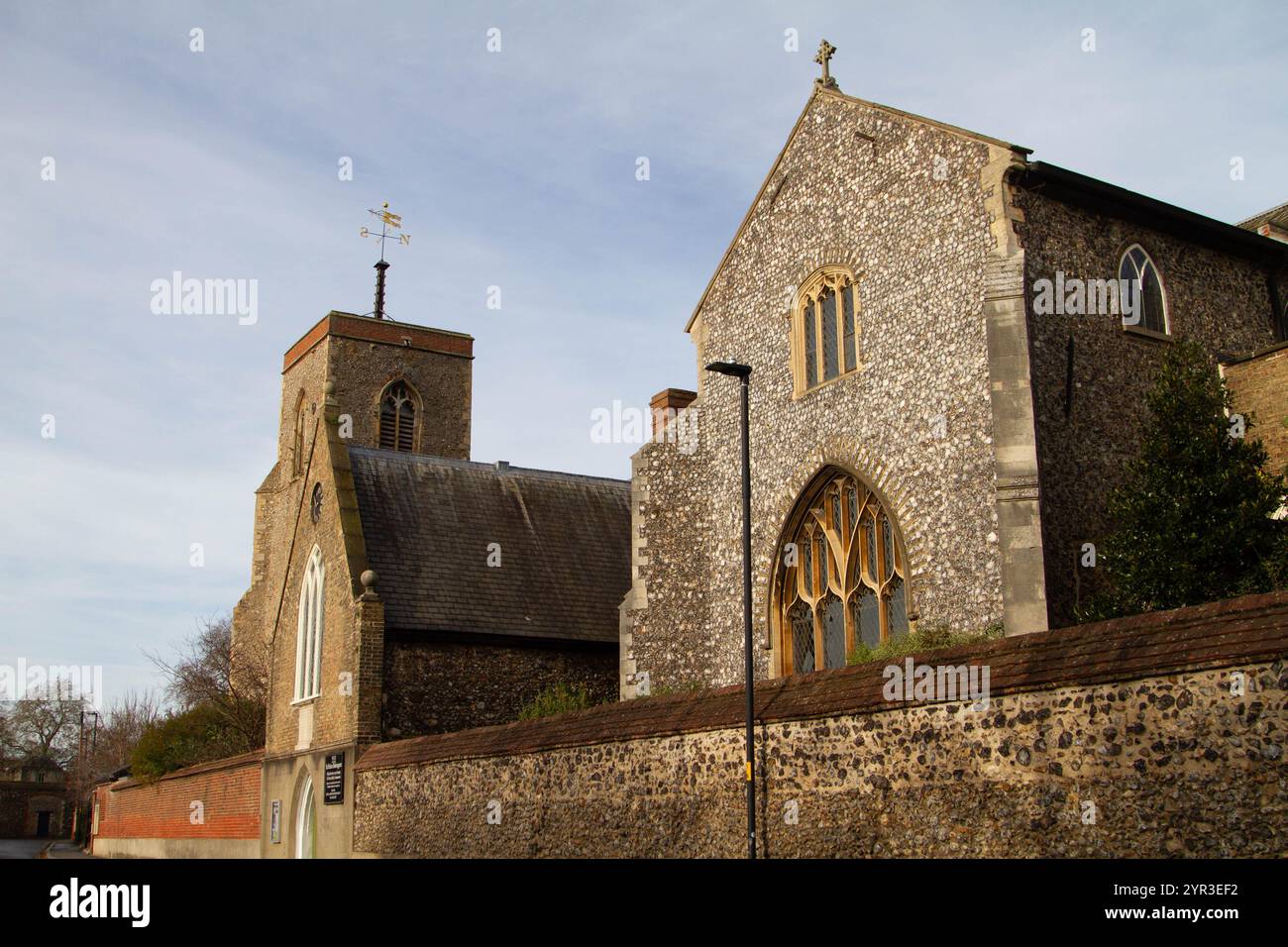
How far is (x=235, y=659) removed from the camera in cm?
5072

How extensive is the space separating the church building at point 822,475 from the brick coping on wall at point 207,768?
3.40 ft

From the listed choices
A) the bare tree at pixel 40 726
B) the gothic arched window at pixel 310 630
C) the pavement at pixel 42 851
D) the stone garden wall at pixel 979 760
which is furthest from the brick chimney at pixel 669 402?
the bare tree at pixel 40 726

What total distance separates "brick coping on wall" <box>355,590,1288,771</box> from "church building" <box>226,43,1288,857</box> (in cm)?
437

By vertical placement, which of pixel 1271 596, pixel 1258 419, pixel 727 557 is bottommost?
pixel 1271 596

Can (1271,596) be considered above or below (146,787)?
above

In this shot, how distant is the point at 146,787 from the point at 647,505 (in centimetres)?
2273

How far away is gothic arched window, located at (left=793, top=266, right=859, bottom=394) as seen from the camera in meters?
20.3

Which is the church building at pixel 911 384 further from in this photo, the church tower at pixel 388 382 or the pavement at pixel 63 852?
the pavement at pixel 63 852

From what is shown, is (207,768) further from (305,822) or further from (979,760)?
(979,760)

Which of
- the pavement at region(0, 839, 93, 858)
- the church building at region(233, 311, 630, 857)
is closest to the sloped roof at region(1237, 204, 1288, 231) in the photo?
the church building at region(233, 311, 630, 857)

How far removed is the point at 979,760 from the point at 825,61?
15.1 metres
